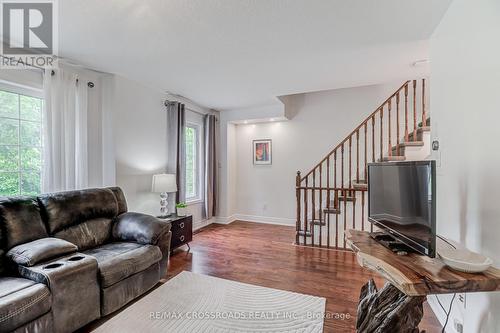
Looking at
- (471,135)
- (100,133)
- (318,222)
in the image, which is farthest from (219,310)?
(100,133)

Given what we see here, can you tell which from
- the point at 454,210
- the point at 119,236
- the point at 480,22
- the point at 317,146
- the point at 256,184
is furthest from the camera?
the point at 256,184

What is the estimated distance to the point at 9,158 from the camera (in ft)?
7.74

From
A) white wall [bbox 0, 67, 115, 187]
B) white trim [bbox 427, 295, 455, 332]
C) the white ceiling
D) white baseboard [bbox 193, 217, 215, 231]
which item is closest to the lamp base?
white wall [bbox 0, 67, 115, 187]

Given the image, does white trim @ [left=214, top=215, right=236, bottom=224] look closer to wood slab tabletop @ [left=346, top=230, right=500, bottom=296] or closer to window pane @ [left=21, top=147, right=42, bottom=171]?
window pane @ [left=21, top=147, right=42, bottom=171]

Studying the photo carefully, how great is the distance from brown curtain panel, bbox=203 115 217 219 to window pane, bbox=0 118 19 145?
288cm

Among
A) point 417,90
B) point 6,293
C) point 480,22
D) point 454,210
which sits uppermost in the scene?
point 417,90

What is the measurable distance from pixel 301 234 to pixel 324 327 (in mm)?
2044

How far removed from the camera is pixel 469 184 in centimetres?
151

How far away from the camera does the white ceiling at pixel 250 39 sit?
178cm

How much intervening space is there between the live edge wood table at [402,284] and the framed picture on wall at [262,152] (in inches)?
136

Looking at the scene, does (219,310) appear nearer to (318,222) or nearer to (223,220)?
(318,222)

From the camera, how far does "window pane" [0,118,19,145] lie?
7.59 ft

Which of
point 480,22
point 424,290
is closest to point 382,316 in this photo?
point 424,290

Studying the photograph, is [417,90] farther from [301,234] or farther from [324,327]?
[324,327]
